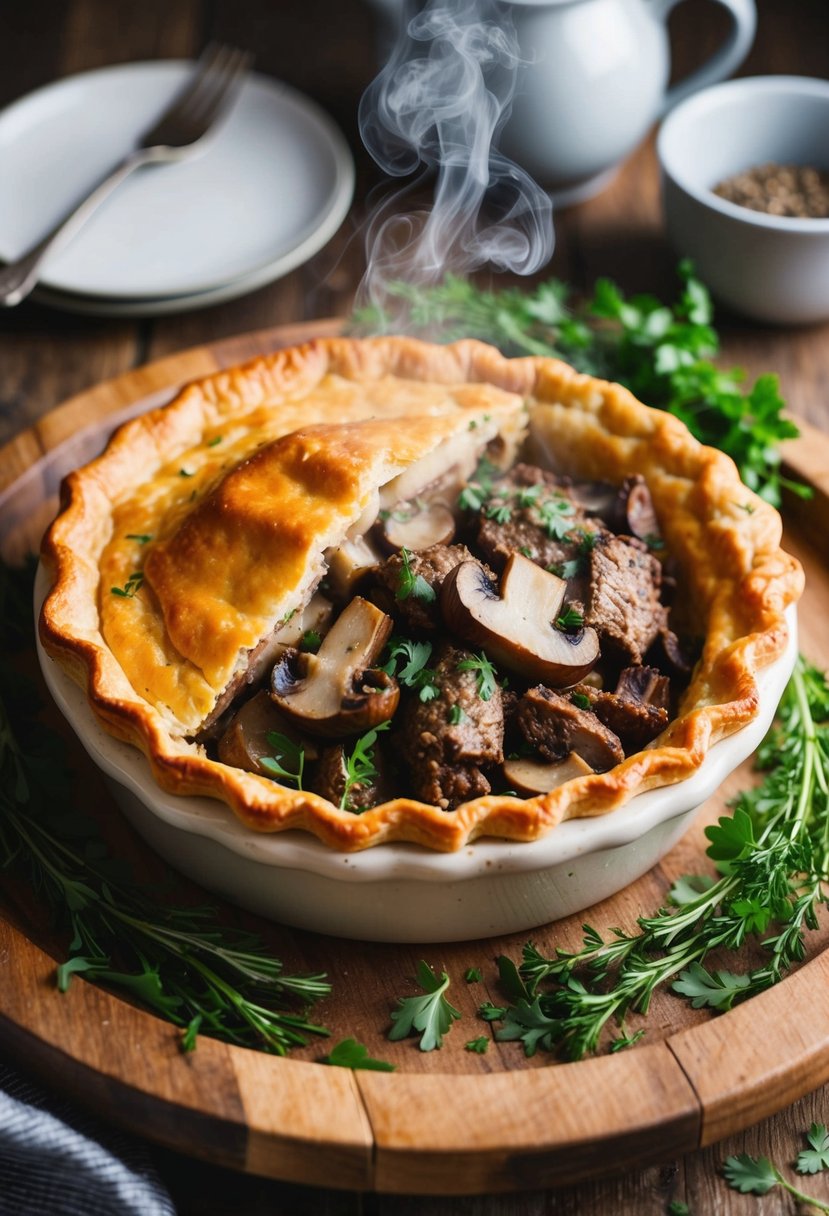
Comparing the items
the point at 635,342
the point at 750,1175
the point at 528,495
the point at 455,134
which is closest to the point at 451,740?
the point at 528,495

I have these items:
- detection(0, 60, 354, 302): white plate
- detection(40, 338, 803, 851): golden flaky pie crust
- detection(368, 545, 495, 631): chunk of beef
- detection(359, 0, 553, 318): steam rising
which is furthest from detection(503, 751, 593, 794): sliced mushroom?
detection(0, 60, 354, 302): white plate

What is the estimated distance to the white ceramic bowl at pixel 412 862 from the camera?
300 cm

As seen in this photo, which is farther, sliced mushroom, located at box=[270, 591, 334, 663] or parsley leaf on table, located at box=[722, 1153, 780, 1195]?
sliced mushroom, located at box=[270, 591, 334, 663]

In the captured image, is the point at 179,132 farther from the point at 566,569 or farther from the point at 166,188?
the point at 566,569

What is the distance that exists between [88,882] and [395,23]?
397 centimetres

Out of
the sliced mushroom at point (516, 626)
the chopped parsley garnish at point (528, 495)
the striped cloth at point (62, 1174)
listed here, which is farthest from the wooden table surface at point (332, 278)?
the chopped parsley garnish at point (528, 495)

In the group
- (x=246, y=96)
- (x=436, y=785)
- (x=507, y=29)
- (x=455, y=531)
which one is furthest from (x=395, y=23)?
(x=436, y=785)

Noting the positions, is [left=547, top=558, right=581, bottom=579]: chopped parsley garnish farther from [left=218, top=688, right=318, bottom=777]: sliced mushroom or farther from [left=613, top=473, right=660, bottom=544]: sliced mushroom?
[left=218, top=688, right=318, bottom=777]: sliced mushroom

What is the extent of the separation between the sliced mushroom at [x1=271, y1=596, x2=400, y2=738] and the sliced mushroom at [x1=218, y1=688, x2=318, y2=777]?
7 centimetres

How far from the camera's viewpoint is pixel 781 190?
5.61m

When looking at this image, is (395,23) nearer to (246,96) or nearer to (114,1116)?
(246,96)

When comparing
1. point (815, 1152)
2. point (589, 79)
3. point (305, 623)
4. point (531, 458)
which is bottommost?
point (815, 1152)

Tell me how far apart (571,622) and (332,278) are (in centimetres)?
307

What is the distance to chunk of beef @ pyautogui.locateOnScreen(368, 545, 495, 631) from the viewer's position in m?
3.40
